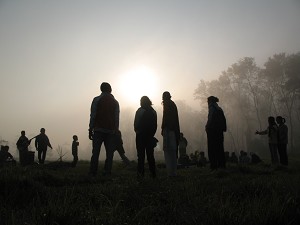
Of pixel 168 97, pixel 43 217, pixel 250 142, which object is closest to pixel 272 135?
pixel 168 97

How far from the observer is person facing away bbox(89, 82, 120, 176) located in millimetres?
8977

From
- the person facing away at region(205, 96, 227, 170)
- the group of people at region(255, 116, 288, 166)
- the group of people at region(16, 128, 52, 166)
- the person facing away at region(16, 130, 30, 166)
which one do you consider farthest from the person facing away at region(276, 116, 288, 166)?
the person facing away at region(16, 130, 30, 166)

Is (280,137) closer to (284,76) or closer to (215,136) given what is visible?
(215,136)

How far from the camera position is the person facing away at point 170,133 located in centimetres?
915

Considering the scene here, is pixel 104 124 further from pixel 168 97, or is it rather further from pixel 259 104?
pixel 259 104

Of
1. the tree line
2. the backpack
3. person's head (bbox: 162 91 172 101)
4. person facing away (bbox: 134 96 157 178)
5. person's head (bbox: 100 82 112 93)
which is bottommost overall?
person facing away (bbox: 134 96 157 178)

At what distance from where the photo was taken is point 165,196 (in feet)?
12.4

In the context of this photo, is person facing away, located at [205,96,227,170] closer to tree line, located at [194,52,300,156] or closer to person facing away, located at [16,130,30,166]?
person facing away, located at [16,130,30,166]

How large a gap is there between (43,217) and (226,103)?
73736 mm

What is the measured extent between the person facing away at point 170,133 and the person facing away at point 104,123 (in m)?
1.47

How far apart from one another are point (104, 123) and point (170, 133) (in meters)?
1.96

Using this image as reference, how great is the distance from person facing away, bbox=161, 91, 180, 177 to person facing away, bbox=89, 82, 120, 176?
1.47 metres

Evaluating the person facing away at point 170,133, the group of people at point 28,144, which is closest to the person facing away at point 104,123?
the person facing away at point 170,133

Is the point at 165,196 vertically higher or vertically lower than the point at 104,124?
lower
